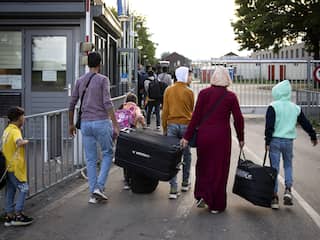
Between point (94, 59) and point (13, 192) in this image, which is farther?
point (94, 59)

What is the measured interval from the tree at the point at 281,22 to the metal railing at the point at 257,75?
85.5 ft

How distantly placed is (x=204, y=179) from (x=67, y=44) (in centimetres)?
728

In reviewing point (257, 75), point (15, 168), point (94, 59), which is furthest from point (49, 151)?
point (257, 75)

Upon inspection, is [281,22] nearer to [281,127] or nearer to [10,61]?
[10,61]

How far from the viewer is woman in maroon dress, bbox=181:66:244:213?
23.5 feet

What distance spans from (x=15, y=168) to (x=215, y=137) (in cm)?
244

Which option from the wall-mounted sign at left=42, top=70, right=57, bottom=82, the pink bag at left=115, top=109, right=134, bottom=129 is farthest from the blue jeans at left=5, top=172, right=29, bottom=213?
the wall-mounted sign at left=42, top=70, right=57, bottom=82

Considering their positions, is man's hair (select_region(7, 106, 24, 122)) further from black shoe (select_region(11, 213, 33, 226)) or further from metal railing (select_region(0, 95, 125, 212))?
black shoe (select_region(11, 213, 33, 226))

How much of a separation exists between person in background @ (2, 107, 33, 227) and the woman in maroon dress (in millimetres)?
2098

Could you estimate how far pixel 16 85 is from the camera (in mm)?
13805

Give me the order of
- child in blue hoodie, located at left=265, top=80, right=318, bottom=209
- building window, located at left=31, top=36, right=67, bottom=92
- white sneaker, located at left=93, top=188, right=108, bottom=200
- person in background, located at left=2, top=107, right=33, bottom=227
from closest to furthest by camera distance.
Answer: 1. person in background, located at left=2, top=107, right=33, bottom=227
2. child in blue hoodie, located at left=265, top=80, right=318, bottom=209
3. white sneaker, located at left=93, top=188, right=108, bottom=200
4. building window, located at left=31, top=36, right=67, bottom=92

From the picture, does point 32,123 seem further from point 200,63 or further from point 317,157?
point 200,63

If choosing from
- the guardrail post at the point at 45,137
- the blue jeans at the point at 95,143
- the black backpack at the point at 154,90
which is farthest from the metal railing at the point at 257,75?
the blue jeans at the point at 95,143

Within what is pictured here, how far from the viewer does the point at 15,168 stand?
6449mm
